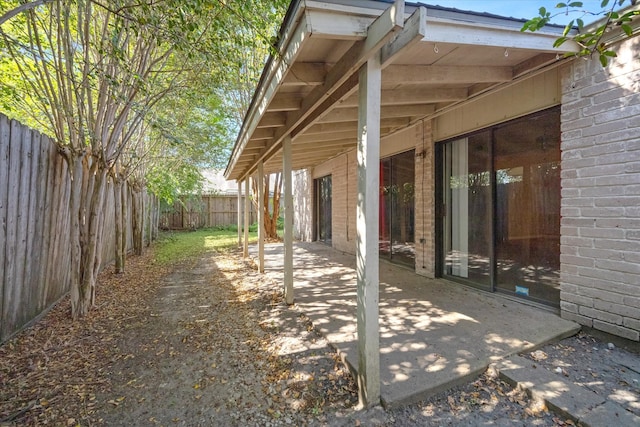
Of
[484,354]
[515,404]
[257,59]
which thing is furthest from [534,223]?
[257,59]

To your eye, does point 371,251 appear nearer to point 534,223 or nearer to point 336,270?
point 534,223

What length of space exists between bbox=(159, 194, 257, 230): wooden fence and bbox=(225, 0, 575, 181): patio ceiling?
12366mm

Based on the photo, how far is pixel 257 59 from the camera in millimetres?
8477

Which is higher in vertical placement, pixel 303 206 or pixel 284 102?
pixel 284 102

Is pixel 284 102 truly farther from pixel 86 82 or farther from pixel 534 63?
pixel 534 63

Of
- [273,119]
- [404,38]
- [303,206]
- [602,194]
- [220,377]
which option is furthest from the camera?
[303,206]

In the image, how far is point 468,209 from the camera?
443 centimetres

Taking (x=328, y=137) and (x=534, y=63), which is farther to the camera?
(x=328, y=137)

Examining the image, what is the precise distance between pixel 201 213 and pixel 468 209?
1464 cm

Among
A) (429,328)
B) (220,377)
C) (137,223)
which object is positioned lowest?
(220,377)

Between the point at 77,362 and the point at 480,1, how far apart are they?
18.9 feet

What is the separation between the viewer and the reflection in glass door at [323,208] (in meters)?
9.70

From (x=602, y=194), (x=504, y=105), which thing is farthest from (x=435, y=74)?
(x=602, y=194)

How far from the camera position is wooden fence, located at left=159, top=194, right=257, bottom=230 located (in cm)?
1531
